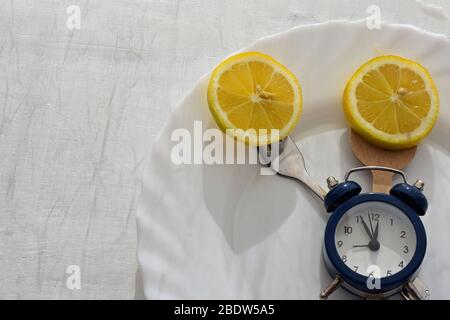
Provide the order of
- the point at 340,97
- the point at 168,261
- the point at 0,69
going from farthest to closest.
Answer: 1. the point at 0,69
2. the point at 340,97
3. the point at 168,261

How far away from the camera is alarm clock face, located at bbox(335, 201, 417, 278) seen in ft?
3.00

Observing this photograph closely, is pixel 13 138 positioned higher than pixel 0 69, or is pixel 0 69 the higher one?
pixel 0 69

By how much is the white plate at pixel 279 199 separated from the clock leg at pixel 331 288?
0.02 m

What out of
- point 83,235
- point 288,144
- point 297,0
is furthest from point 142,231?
point 297,0

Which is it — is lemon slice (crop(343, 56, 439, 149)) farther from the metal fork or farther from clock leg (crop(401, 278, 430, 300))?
clock leg (crop(401, 278, 430, 300))

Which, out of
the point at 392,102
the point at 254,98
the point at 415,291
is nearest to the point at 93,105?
the point at 254,98

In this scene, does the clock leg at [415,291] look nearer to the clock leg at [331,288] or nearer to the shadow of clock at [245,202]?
the clock leg at [331,288]

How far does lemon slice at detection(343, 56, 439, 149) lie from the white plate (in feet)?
0.15

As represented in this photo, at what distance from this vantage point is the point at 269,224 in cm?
99

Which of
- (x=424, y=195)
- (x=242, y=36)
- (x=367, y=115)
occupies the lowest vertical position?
(x=424, y=195)

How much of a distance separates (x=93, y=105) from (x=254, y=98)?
0.33m

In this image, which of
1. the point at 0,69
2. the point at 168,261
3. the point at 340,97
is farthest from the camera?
the point at 0,69

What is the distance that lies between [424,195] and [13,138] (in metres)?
0.70

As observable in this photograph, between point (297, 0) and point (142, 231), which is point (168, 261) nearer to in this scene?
point (142, 231)
